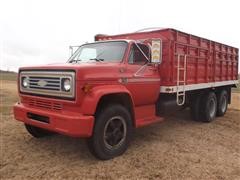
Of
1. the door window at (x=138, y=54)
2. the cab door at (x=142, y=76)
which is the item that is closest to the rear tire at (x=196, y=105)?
the cab door at (x=142, y=76)

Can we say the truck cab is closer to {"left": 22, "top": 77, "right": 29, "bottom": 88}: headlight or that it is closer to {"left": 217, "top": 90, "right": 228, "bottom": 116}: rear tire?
{"left": 22, "top": 77, "right": 29, "bottom": 88}: headlight

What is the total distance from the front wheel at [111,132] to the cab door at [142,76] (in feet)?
2.11

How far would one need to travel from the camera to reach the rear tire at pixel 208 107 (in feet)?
28.0

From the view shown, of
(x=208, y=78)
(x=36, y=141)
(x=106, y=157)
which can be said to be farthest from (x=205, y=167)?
(x=208, y=78)

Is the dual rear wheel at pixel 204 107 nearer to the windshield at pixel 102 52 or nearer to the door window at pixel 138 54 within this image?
the door window at pixel 138 54

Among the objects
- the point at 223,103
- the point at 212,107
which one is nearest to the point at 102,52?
the point at 212,107

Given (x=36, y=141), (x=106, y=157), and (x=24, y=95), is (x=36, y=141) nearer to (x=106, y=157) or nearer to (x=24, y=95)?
(x=24, y=95)

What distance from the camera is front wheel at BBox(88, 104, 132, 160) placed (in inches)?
189

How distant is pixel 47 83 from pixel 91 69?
0.91 metres

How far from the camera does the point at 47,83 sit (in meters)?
5.01

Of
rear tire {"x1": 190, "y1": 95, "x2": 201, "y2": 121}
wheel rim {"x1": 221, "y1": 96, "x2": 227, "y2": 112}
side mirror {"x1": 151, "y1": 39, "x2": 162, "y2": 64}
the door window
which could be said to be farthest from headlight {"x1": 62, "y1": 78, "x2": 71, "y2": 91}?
wheel rim {"x1": 221, "y1": 96, "x2": 227, "y2": 112}

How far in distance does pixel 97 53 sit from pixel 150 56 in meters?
1.21

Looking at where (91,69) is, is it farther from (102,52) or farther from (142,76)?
(142,76)

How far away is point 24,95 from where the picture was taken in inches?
221
